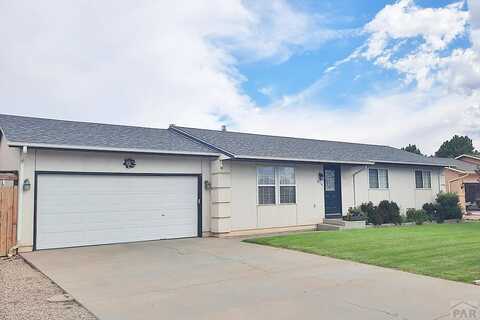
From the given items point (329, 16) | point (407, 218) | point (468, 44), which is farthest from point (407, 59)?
point (407, 218)

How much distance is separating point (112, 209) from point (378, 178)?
12.3 meters

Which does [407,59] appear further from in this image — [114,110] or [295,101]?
[114,110]

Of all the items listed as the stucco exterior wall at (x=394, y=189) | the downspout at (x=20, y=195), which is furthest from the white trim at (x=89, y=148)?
the stucco exterior wall at (x=394, y=189)

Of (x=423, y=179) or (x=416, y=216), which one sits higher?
(x=423, y=179)

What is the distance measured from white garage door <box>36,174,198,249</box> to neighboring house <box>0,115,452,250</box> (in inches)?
1.1

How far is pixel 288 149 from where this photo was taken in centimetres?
1638

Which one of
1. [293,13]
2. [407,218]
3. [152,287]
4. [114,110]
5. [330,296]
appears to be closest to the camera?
[330,296]

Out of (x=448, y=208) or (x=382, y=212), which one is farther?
(x=448, y=208)

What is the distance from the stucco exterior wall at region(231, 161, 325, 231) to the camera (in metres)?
13.9

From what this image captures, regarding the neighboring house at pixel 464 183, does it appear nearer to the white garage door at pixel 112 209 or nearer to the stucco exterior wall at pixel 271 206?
the stucco exterior wall at pixel 271 206

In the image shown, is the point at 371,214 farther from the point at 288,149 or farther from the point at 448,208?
the point at 448,208

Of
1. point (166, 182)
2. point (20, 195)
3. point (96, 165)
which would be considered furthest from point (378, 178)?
point (20, 195)

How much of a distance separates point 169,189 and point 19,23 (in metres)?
7.09

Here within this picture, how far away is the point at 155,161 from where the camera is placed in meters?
12.7
